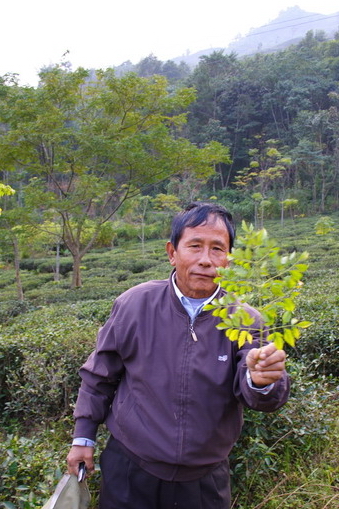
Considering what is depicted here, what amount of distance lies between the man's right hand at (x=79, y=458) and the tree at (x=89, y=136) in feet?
25.7

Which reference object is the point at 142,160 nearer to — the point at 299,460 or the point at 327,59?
the point at 299,460

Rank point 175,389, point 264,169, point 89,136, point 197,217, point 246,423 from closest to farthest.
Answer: point 175,389 → point 197,217 → point 246,423 → point 89,136 → point 264,169

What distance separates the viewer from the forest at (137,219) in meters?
1.96

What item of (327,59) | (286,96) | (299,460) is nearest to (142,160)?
(299,460)

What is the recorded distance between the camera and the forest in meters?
1.96

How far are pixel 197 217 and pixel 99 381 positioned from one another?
0.66 meters

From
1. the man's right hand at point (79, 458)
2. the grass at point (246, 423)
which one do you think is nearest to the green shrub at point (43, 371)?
the grass at point (246, 423)

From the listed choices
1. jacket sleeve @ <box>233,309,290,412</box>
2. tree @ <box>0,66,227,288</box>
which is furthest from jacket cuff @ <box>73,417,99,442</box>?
tree @ <box>0,66,227,288</box>

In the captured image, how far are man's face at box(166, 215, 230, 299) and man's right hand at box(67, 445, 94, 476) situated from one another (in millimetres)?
649

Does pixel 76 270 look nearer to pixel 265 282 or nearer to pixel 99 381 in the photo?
pixel 99 381

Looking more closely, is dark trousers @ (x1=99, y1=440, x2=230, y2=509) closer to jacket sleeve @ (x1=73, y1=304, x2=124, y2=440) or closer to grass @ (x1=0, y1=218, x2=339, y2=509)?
jacket sleeve @ (x1=73, y1=304, x2=124, y2=440)

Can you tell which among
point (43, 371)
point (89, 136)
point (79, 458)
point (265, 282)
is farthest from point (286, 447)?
point (89, 136)

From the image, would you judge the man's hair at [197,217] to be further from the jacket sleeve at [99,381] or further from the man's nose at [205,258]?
the jacket sleeve at [99,381]

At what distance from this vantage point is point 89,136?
30.2 feet
